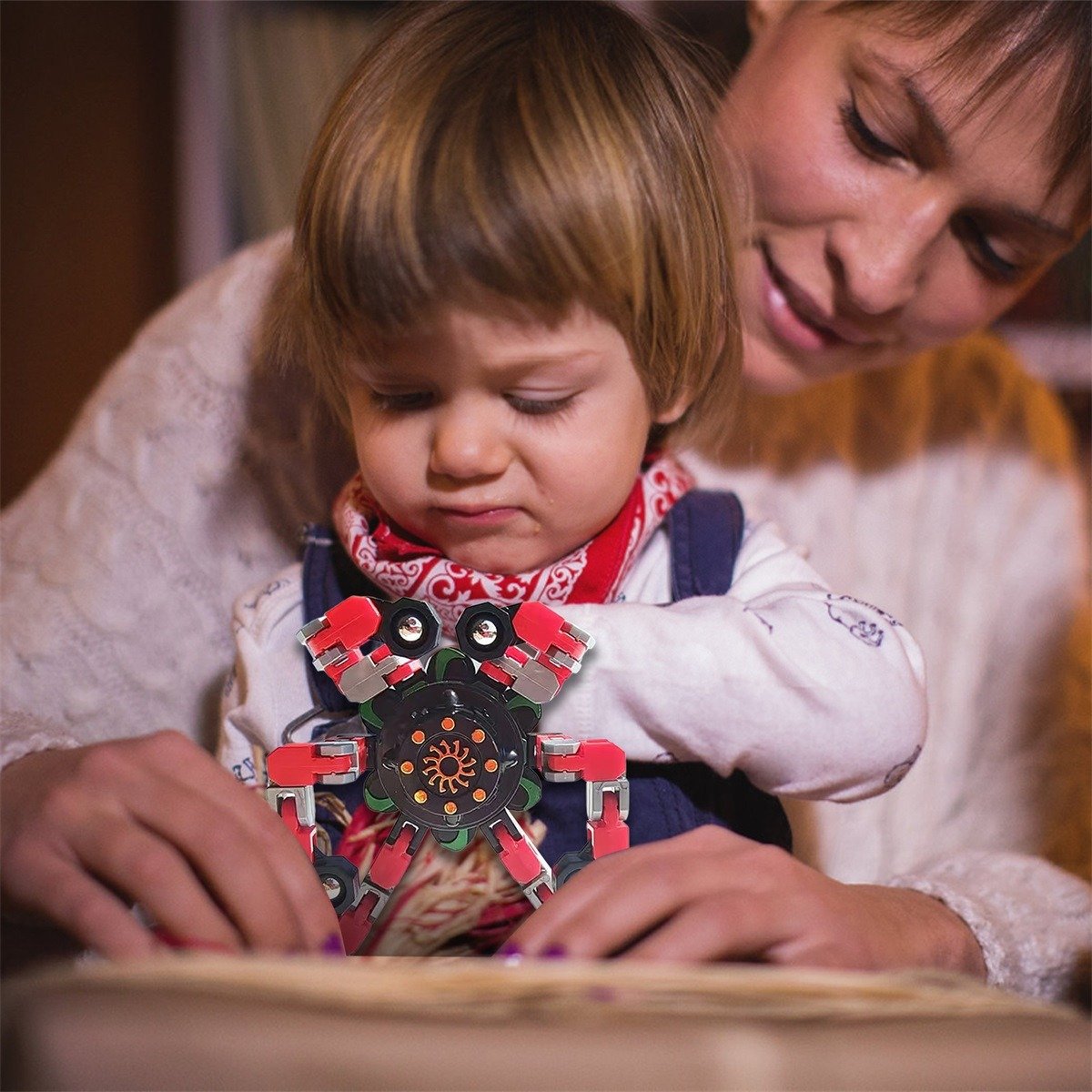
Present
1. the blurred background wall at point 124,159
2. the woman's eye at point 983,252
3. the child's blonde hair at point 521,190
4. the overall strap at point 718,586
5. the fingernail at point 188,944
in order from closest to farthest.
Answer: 1. the fingernail at point 188,944
2. the child's blonde hair at point 521,190
3. the overall strap at point 718,586
4. the woman's eye at point 983,252
5. the blurred background wall at point 124,159

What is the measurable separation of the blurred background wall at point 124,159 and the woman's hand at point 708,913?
4.46 feet

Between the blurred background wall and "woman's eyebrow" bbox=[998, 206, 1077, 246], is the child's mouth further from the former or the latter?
the blurred background wall

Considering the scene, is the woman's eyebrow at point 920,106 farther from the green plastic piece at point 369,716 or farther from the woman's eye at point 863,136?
the green plastic piece at point 369,716

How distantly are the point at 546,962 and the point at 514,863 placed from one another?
0.54 feet

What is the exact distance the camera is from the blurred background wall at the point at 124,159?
5.80ft

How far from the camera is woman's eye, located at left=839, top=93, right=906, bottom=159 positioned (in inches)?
31.9

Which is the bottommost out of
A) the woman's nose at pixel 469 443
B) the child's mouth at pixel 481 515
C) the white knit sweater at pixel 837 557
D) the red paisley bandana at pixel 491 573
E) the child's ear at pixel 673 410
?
the white knit sweater at pixel 837 557

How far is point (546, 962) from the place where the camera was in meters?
0.46

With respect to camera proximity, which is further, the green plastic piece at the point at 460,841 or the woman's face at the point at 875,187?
the woman's face at the point at 875,187

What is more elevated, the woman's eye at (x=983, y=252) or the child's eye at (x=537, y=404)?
the woman's eye at (x=983, y=252)

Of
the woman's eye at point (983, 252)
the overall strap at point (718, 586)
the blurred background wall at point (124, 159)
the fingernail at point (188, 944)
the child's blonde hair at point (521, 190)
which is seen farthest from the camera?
the blurred background wall at point (124, 159)

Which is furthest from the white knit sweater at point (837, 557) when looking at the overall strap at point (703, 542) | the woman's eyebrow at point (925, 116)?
the woman's eyebrow at point (925, 116)

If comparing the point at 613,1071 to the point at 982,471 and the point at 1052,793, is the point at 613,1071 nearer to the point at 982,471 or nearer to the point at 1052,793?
the point at 1052,793

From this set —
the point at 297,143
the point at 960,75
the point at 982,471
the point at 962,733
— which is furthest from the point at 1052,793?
the point at 297,143
